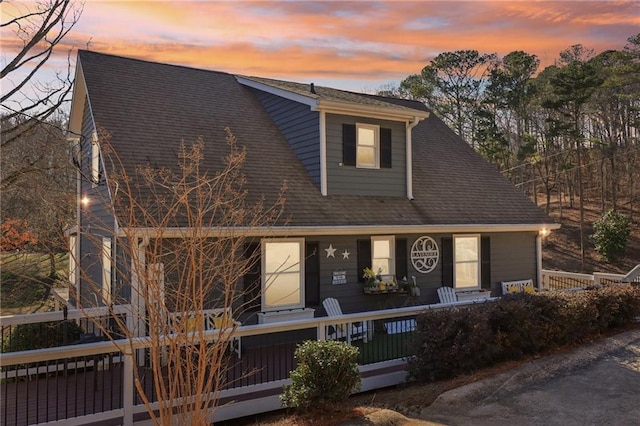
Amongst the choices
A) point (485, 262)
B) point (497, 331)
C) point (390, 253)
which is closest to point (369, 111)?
point (390, 253)

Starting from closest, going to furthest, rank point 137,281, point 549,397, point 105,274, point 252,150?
1. point 137,281
2. point 549,397
3. point 105,274
4. point 252,150

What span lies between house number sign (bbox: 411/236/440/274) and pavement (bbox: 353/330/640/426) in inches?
165

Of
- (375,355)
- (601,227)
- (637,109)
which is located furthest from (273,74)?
(637,109)

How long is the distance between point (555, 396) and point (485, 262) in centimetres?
659

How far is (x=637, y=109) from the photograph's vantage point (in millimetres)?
27500

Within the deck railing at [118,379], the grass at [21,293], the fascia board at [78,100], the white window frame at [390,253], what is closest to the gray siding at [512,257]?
the white window frame at [390,253]

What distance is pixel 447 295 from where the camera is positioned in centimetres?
1149

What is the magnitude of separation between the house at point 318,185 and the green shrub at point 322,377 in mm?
3541

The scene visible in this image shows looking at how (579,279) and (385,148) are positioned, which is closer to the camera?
(385,148)

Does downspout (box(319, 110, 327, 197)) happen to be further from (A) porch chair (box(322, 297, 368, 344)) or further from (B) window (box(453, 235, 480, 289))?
(B) window (box(453, 235, 480, 289))

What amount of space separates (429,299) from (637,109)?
2400 cm

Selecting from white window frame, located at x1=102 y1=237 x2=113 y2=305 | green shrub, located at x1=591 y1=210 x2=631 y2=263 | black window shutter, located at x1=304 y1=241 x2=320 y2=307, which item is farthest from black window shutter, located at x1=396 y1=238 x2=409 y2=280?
green shrub, located at x1=591 y1=210 x2=631 y2=263

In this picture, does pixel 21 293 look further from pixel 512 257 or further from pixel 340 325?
pixel 512 257

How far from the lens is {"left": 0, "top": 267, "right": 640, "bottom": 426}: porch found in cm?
543
